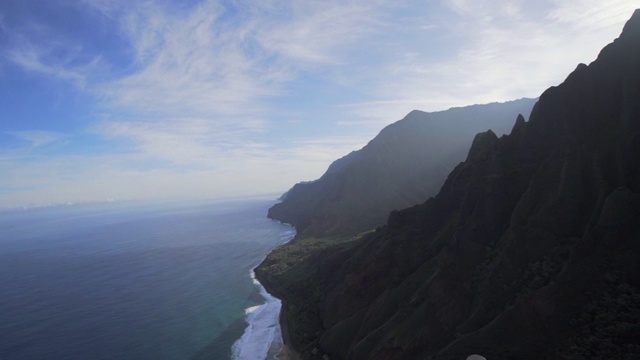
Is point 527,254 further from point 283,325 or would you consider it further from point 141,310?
point 141,310

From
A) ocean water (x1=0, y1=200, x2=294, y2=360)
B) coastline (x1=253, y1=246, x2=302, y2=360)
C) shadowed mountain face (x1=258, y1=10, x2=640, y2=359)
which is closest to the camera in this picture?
shadowed mountain face (x1=258, y1=10, x2=640, y2=359)

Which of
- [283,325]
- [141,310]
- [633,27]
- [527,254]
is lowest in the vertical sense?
[283,325]

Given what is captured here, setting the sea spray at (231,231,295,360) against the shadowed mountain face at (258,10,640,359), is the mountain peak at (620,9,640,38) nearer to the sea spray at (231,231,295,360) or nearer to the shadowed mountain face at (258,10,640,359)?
the shadowed mountain face at (258,10,640,359)

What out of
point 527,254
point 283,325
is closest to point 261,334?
point 283,325

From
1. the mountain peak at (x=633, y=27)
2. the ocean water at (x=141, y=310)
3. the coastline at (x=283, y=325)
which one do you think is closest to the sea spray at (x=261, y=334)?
the ocean water at (x=141, y=310)

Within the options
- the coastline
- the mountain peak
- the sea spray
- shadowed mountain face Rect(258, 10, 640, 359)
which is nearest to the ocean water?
the sea spray

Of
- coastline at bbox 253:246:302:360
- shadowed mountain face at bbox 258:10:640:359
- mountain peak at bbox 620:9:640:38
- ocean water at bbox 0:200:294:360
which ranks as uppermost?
mountain peak at bbox 620:9:640:38
